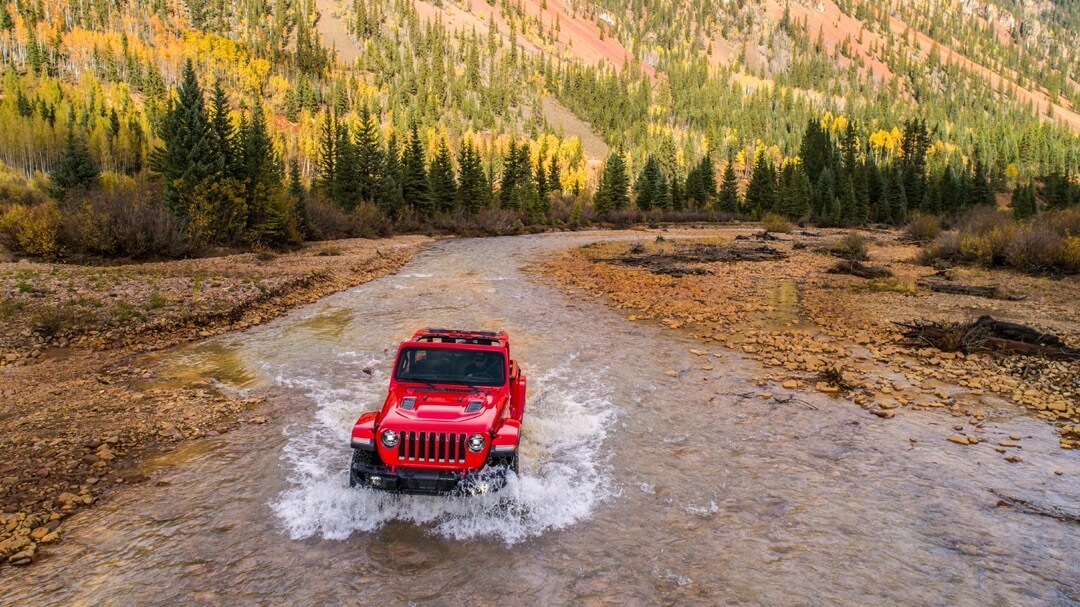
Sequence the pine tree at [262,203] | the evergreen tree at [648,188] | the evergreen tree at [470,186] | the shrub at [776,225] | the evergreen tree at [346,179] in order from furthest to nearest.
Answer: the evergreen tree at [648,188] → the evergreen tree at [470,186] → the shrub at [776,225] → the evergreen tree at [346,179] → the pine tree at [262,203]

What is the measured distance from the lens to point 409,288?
2508 centimetres

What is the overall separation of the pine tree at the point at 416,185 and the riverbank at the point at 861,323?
36375 millimetres

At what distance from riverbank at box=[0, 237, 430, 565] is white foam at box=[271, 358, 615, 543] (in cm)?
192

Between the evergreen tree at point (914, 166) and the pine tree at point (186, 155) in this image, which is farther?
the evergreen tree at point (914, 166)

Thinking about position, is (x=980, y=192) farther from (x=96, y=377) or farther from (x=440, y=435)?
(x=96, y=377)

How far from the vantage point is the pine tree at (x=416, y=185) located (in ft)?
214

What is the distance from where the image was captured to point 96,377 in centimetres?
1134

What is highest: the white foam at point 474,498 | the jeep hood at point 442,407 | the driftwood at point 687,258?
the driftwood at point 687,258

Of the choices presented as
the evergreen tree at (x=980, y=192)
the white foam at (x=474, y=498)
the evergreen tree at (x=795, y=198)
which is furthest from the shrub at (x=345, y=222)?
the evergreen tree at (x=980, y=192)

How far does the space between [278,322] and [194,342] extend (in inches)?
127

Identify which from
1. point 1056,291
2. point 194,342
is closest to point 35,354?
point 194,342

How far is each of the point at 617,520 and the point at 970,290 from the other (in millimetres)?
21996

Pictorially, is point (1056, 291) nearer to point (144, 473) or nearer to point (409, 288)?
point (409, 288)

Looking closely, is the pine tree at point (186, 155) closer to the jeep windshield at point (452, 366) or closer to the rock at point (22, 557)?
the jeep windshield at point (452, 366)
